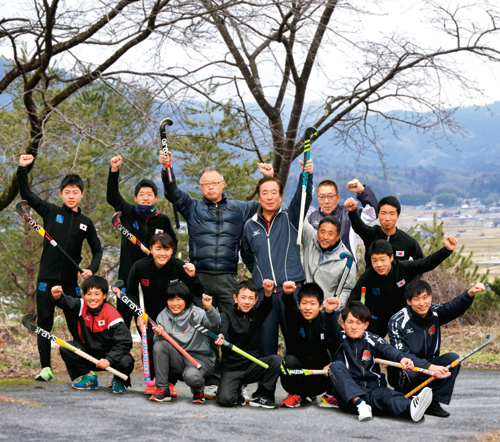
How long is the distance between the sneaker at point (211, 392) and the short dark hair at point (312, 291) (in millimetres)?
1175

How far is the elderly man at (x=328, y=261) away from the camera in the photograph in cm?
567

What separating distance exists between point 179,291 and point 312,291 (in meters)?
1.20

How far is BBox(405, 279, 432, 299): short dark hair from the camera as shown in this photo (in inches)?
205

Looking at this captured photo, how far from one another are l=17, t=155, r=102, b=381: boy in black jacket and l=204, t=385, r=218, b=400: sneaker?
1.36 m

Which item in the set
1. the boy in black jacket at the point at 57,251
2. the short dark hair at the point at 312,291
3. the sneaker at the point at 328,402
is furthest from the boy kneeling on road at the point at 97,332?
the sneaker at the point at 328,402

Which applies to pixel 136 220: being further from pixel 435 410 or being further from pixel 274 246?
pixel 435 410

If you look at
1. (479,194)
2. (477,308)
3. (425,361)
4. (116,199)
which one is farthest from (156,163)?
(479,194)

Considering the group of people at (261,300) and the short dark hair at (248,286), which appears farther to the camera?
the short dark hair at (248,286)

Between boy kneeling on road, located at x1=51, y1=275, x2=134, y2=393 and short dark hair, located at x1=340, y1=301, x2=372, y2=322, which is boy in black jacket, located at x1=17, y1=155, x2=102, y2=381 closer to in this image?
boy kneeling on road, located at x1=51, y1=275, x2=134, y2=393

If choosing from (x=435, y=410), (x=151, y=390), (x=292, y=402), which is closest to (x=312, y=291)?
(x=292, y=402)

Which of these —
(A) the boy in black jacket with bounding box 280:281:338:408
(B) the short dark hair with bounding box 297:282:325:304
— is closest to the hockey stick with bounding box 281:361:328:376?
(A) the boy in black jacket with bounding box 280:281:338:408

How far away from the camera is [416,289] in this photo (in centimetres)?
523

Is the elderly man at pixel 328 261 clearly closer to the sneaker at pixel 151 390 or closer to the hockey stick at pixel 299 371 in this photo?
the hockey stick at pixel 299 371

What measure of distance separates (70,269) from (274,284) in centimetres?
203
